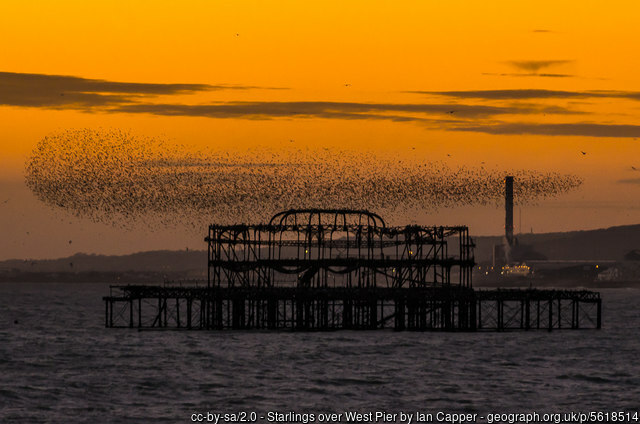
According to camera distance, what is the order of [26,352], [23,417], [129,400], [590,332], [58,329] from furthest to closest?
[58,329] → [590,332] → [26,352] → [129,400] → [23,417]

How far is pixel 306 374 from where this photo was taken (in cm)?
7575

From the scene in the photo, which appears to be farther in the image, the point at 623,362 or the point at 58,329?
the point at 58,329

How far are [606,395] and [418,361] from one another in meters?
17.2

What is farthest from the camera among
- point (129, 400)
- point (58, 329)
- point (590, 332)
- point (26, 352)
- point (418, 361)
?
point (58, 329)

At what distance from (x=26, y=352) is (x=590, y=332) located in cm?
4874

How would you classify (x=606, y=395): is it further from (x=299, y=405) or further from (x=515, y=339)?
(x=515, y=339)

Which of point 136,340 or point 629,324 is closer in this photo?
point 136,340

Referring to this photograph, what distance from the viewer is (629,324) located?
139000 millimetres

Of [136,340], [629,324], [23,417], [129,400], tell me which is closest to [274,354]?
[136,340]

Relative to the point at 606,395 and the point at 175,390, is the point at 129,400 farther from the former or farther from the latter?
the point at 606,395

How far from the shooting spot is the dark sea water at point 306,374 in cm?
6288

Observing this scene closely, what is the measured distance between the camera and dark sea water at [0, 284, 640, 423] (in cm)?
6288

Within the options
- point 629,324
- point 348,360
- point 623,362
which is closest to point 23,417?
point 348,360

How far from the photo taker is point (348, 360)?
82938 mm
